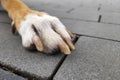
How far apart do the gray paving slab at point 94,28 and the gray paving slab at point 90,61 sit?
0.41 feet

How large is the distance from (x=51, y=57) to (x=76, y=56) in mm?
107

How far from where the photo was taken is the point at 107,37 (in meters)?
1.03

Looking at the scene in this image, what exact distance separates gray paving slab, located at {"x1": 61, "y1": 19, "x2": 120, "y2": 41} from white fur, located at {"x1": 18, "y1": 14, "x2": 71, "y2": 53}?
8.0 inches

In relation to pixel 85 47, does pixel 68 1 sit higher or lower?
lower

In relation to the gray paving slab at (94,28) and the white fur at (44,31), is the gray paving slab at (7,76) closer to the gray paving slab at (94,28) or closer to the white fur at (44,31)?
the white fur at (44,31)

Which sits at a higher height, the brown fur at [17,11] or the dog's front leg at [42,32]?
the dog's front leg at [42,32]

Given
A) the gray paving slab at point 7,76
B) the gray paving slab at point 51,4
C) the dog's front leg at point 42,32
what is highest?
the gray paving slab at point 7,76

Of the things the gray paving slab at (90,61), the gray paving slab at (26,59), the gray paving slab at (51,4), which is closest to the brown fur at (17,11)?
the gray paving slab at (26,59)

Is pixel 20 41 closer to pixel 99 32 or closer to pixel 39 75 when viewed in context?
pixel 39 75

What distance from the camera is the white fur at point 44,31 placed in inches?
34.0

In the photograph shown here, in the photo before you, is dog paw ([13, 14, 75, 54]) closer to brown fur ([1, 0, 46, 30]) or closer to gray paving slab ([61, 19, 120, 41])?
brown fur ([1, 0, 46, 30])

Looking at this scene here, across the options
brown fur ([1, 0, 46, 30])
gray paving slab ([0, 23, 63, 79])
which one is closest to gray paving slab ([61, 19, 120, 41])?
brown fur ([1, 0, 46, 30])

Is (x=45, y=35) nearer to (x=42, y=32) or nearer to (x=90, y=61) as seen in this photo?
(x=42, y=32)

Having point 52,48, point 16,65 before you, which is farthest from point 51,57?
point 16,65
